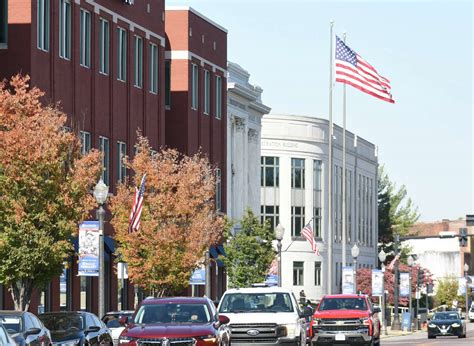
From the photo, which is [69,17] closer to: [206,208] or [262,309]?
[206,208]

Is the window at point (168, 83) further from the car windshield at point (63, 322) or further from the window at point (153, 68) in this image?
the car windshield at point (63, 322)

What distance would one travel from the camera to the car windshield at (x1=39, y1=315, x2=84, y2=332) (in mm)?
32594

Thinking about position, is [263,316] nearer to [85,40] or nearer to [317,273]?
[85,40]

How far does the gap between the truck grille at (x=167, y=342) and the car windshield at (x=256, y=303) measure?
278 inches

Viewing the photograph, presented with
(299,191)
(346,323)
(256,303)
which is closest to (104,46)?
(346,323)

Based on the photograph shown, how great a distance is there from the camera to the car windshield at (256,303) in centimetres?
3478

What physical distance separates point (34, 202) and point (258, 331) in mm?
8639

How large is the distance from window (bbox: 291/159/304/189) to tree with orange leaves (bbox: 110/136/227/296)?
177 ft

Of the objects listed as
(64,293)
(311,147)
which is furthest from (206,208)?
(311,147)

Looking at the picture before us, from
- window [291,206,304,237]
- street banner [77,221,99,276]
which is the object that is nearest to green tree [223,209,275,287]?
street banner [77,221,99,276]

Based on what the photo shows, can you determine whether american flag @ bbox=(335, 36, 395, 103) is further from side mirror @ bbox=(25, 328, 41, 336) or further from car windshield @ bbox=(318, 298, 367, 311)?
side mirror @ bbox=(25, 328, 41, 336)

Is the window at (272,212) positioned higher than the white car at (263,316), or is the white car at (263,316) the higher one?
the window at (272,212)

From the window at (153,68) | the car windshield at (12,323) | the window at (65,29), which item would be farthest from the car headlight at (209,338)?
the window at (153,68)

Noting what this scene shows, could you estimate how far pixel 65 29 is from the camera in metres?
54.3
